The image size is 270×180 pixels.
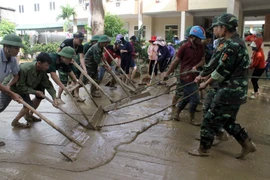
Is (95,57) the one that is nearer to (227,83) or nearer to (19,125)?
(19,125)

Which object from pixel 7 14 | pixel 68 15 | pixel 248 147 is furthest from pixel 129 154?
pixel 7 14

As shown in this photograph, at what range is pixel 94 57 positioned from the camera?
578 centimetres

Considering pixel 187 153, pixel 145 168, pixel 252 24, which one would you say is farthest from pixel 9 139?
pixel 252 24

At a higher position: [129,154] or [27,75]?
[27,75]

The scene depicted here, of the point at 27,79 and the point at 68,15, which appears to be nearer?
the point at 27,79

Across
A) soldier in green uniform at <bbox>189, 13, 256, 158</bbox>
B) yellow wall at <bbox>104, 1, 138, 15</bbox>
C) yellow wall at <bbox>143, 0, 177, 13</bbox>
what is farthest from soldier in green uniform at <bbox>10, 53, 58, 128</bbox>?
yellow wall at <bbox>104, 1, 138, 15</bbox>

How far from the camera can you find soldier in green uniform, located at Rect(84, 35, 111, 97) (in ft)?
18.8

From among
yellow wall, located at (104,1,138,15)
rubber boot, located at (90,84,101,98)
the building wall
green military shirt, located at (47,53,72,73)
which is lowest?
rubber boot, located at (90,84,101,98)

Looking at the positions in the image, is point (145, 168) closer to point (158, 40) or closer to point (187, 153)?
point (187, 153)

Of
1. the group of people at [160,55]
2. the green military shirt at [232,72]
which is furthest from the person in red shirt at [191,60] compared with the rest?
the group of people at [160,55]

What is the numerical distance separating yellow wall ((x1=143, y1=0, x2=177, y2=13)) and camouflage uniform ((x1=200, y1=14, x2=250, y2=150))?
1629 centimetres

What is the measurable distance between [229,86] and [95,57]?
11.7ft

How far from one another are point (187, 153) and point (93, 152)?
1.20m

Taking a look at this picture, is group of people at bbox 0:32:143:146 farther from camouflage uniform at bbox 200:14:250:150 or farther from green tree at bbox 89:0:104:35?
green tree at bbox 89:0:104:35
